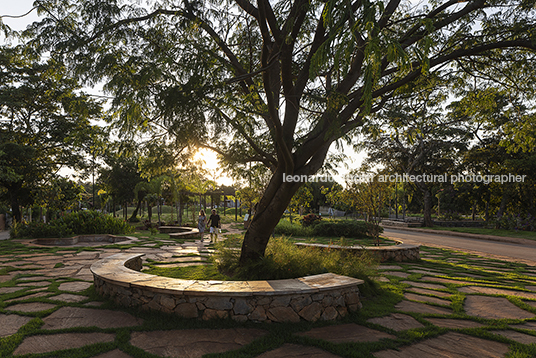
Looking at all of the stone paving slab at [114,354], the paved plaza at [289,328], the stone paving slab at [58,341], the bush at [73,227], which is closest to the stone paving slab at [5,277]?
the paved plaza at [289,328]

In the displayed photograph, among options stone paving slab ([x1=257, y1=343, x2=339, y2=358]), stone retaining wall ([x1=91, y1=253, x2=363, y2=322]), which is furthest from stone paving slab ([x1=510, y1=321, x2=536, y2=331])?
stone paving slab ([x1=257, y1=343, x2=339, y2=358])

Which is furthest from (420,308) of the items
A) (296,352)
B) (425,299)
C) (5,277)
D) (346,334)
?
(5,277)

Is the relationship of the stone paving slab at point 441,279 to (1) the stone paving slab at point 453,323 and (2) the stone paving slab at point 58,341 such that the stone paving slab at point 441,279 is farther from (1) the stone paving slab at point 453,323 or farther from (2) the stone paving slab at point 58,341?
(2) the stone paving slab at point 58,341

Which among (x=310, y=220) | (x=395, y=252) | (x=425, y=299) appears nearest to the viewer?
(x=425, y=299)

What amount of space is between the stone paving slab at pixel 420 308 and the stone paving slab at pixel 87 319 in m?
3.83

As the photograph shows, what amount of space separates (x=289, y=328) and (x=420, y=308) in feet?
7.45

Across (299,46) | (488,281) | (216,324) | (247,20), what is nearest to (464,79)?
(299,46)

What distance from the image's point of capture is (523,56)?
7.10m

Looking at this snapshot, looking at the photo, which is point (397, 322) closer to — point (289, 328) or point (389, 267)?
point (289, 328)

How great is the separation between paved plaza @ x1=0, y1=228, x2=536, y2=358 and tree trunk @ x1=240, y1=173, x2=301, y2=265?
6.81 feet

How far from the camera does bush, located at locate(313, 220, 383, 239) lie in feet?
50.6

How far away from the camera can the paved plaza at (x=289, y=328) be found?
127 inches

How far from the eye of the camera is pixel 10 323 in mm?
3883

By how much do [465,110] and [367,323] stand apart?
6261 mm
